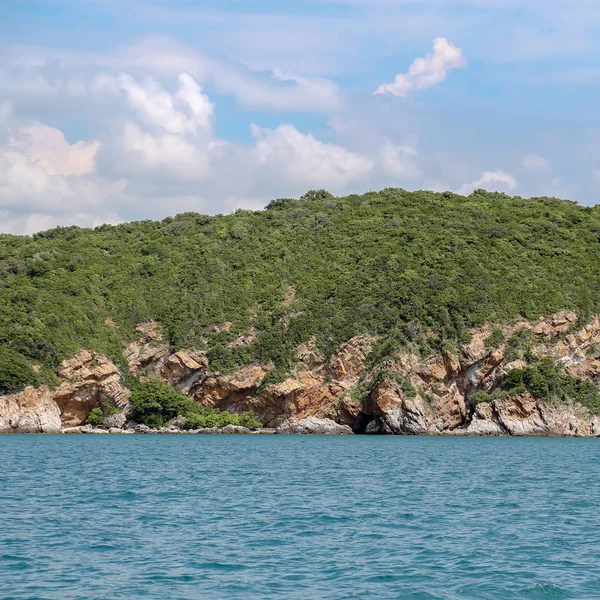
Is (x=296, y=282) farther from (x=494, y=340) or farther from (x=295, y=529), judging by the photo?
(x=295, y=529)

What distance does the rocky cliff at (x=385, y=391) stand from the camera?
79.1 meters

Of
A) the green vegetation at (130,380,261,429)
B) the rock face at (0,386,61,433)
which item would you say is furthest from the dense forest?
the green vegetation at (130,380,261,429)

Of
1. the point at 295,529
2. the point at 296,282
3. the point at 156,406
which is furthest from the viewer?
the point at 296,282

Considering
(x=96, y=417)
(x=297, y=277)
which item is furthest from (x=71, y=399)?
(x=297, y=277)

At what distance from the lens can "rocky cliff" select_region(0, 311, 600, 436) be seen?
7912 cm

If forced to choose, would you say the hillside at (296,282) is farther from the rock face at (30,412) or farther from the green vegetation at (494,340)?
the rock face at (30,412)

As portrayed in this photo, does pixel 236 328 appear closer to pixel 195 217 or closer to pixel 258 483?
pixel 195 217

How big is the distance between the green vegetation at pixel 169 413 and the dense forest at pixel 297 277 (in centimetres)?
545

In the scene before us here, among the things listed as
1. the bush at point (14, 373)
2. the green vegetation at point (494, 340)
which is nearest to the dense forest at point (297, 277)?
the bush at point (14, 373)

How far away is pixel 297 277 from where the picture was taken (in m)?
97.7

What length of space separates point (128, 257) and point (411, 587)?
88080mm

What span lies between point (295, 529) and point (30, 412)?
185ft

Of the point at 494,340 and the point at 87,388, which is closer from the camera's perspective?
the point at 87,388

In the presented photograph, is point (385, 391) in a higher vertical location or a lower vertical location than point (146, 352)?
lower
